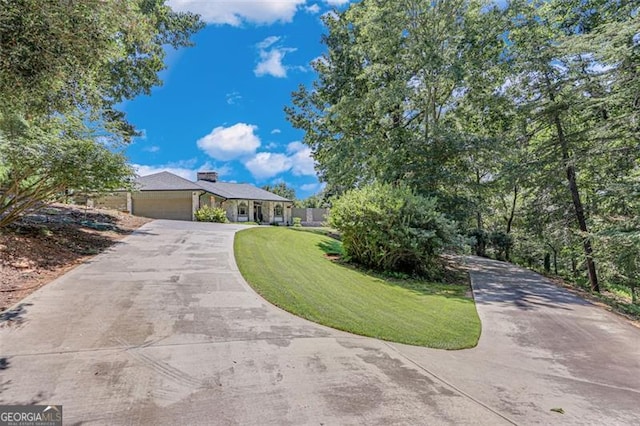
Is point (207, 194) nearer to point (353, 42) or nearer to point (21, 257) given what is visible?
point (353, 42)

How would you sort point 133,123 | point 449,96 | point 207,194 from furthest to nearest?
1. point 207,194
2. point 133,123
3. point 449,96

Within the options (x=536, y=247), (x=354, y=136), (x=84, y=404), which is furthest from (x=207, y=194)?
(x=84, y=404)

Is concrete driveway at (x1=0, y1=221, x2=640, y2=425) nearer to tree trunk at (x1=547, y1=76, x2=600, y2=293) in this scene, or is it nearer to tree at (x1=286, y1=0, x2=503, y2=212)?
tree trunk at (x1=547, y1=76, x2=600, y2=293)

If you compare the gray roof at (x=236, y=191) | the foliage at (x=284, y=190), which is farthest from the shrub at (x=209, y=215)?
the foliage at (x=284, y=190)

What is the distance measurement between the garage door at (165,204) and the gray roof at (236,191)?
201cm

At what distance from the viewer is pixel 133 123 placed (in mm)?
17078

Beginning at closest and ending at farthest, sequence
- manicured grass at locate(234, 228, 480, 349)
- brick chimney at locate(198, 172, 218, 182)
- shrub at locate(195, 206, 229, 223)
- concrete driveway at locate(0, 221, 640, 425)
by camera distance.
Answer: concrete driveway at locate(0, 221, 640, 425) → manicured grass at locate(234, 228, 480, 349) → shrub at locate(195, 206, 229, 223) → brick chimney at locate(198, 172, 218, 182)

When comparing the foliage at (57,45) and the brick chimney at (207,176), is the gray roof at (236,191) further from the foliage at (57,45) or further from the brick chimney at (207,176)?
the foliage at (57,45)

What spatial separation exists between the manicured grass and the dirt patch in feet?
12.1

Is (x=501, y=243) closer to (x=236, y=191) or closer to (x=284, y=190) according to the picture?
(x=236, y=191)

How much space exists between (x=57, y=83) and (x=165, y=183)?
925 inches

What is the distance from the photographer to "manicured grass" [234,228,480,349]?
535 cm

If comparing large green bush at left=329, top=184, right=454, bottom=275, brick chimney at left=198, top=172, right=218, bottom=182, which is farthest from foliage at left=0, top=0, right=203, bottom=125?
brick chimney at left=198, top=172, right=218, bottom=182

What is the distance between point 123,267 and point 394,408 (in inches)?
265
